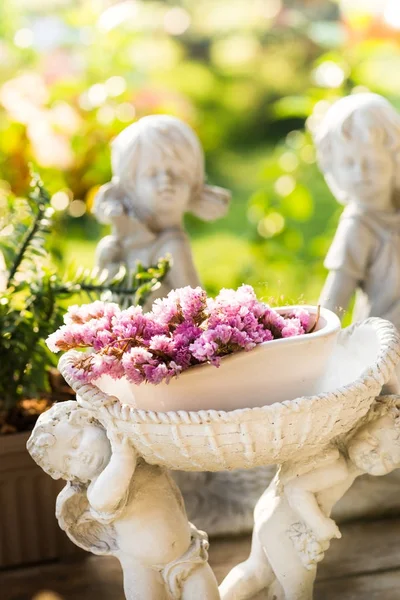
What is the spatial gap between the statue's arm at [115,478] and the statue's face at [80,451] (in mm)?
48

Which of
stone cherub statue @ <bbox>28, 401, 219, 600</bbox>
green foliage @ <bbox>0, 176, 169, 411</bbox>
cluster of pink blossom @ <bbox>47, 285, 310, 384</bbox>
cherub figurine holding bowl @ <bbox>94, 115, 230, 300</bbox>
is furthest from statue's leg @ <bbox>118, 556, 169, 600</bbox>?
cherub figurine holding bowl @ <bbox>94, 115, 230, 300</bbox>

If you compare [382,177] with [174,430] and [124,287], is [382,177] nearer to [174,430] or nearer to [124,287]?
[124,287]

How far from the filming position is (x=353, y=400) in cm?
179

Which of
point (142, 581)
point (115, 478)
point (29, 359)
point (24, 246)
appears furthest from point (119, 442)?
point (24, 246)

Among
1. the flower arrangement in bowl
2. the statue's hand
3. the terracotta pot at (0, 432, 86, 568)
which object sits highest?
the flower arrangement in bowl

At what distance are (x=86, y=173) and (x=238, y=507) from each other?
5.73 ft

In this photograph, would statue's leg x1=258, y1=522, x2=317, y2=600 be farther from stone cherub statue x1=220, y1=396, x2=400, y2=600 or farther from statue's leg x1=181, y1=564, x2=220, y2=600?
→ statue's leg x1=181, y1=564, x2=220, y2=600

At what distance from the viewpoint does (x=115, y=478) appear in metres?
1.84

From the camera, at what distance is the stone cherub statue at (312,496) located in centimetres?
197

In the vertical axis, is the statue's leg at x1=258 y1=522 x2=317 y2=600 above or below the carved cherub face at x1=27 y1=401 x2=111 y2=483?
below

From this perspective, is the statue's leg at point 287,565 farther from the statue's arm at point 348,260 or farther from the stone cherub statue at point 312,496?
the statue's arm at point 348,260

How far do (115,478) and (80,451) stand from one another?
0.11 metres

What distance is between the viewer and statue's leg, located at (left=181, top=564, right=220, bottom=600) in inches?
77.5

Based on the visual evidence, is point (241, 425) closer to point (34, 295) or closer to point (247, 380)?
point (247, 380)
